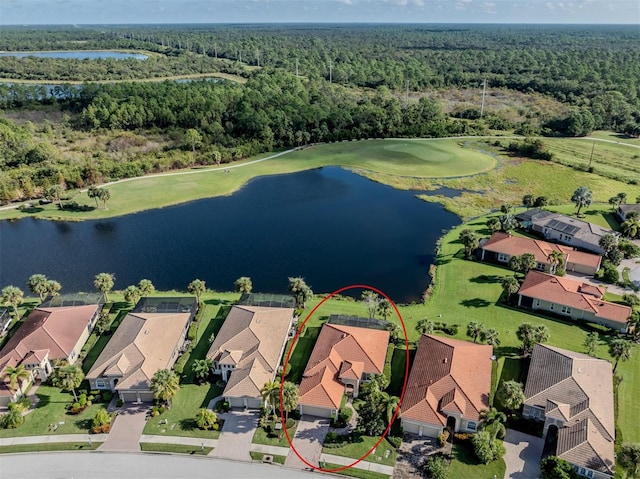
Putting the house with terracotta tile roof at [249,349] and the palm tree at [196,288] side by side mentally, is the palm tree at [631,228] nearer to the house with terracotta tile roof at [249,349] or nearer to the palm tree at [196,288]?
the house with terracotta tile roof at [249,349]

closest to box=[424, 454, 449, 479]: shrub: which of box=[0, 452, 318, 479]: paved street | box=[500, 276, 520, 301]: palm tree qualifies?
box=[0, 452, 318, 479]: paved street

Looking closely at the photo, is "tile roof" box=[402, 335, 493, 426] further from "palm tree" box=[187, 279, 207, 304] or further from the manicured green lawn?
"palm tree" box=[187, 279, 207, 304]

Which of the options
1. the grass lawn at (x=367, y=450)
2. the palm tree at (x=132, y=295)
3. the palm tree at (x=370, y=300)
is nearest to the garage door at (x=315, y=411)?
the grass lawn at (x=367, y=450)

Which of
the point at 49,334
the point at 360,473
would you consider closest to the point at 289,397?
the point at 360,473

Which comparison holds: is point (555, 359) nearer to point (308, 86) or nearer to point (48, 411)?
point (48, 411)

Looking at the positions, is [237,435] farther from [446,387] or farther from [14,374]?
[14,374]

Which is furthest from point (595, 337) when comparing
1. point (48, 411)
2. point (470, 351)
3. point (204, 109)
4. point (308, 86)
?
point (308, 86)

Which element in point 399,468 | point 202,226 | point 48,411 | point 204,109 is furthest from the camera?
point 204,109

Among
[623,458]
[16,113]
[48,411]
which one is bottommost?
[48,411]
